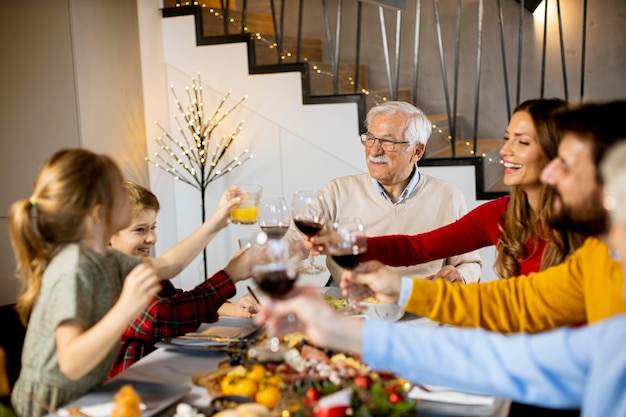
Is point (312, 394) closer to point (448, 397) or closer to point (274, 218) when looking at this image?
point (448, 397)

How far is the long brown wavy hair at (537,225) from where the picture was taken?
7.41ft

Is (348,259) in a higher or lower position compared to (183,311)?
higher

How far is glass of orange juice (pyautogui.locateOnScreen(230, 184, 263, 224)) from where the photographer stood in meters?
2.13

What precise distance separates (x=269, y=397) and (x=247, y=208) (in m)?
0.77

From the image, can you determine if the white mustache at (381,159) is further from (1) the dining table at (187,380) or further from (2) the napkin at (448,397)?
(2) the napkin at (448,397)

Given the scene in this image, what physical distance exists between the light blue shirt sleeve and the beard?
0.74ft

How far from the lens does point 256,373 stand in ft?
5.29

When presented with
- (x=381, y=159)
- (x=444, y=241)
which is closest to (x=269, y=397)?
(x=444, y=241)

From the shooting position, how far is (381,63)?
582 centimetres

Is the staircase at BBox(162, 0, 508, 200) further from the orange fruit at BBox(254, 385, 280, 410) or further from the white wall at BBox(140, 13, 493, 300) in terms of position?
the orange fruit at BBox(254, 385, 280, 410)

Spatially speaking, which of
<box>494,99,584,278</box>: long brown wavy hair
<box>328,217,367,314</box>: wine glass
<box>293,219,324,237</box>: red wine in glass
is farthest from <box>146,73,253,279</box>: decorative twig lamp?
<box>328,217,367,314</box>: wine glass

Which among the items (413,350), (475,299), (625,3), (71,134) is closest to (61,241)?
(413,350)

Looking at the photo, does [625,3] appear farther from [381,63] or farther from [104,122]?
[104,122]

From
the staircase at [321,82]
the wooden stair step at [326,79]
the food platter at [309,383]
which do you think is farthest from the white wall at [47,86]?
the food platter at [309,383]
